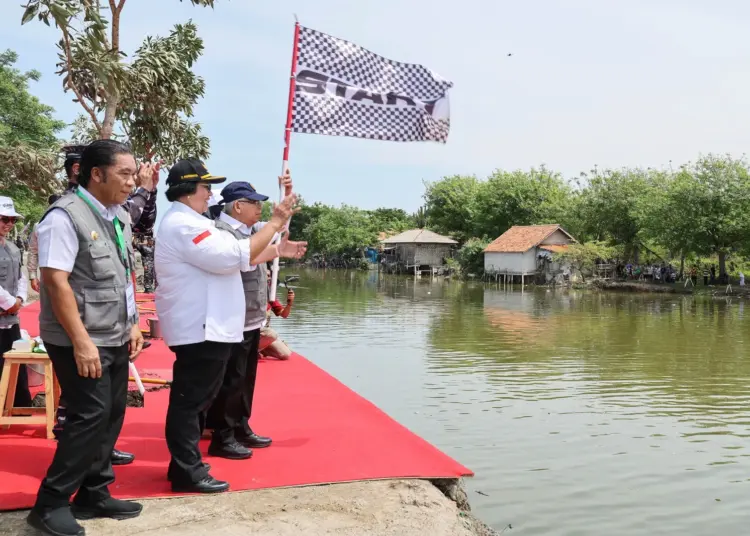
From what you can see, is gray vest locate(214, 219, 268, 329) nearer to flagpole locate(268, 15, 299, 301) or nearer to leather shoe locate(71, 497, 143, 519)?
flagpole locate(268, 15, 299, 301)

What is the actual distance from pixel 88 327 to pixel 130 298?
29 centimetres

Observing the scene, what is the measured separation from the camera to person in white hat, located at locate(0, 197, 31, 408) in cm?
475

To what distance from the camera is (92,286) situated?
3.17 metres

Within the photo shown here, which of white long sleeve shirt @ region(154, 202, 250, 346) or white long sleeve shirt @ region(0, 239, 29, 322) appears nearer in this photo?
white long sleeve shirt @ region(154, 202, 250, 346)

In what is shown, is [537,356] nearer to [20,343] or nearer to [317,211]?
[20,343]

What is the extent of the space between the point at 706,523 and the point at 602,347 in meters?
10.1

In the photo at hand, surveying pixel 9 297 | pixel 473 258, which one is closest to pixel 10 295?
pixel 9 297

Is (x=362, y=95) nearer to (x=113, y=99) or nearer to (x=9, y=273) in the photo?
(x=9, y=273)

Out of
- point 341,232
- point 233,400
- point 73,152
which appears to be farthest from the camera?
point 341,232

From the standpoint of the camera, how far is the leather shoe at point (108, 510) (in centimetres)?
323

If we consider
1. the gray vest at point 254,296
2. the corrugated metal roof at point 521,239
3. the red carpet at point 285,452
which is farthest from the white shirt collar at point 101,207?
the corrugated metal roof at point 521,239

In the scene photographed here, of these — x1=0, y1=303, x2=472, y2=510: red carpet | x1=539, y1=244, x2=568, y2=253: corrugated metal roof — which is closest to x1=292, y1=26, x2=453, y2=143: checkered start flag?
x1=0, y1=303, x2=472, y2=510: red carpet


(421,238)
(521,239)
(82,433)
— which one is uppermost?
(421,238)

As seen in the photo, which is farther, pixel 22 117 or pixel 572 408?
pixel 22 117
